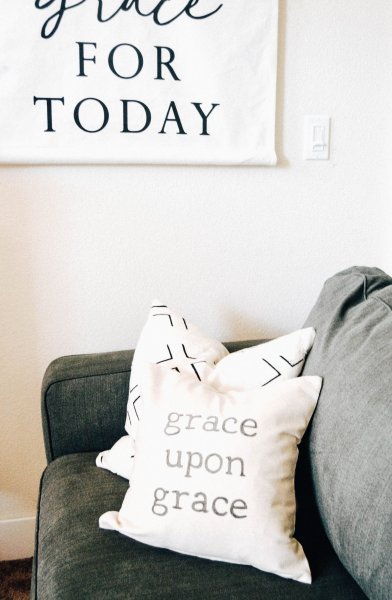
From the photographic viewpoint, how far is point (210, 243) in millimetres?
1493

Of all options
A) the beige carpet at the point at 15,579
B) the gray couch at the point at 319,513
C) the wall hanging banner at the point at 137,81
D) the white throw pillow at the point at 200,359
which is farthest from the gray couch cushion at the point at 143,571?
the wall hanging banner at the point at 137,81

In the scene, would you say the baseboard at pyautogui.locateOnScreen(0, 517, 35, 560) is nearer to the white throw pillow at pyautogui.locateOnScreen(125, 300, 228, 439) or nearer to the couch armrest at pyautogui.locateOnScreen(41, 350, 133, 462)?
the couch armrest at pyautogui.locateOnScreen(41, 350, 133, 462)

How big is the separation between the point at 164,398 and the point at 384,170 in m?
0.99

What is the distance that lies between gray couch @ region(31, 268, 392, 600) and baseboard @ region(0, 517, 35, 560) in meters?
0.49

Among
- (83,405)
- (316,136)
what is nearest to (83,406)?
(83,405)

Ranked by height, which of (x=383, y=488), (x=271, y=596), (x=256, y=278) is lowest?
(x=271, y=596)

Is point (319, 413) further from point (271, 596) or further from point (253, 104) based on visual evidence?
point (253, 104)

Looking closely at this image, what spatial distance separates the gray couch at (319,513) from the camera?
2.60ft

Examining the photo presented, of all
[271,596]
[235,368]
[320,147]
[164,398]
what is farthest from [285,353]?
[320,147]

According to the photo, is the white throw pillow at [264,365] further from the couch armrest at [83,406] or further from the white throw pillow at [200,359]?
the couch armrest at [83,406]

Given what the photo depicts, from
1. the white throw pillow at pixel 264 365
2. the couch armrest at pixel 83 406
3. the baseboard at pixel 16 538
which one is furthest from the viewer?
the baseboard at pixel 16 538

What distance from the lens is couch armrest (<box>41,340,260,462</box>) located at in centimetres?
120

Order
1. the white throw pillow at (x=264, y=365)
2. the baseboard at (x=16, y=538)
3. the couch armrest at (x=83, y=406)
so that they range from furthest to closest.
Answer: the baseboard at (x=16, y=538), the couch armrest at (x=83, y=406), the white throw pillow at (x=264, y=365)

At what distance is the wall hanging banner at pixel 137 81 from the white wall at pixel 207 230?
0.19ft
